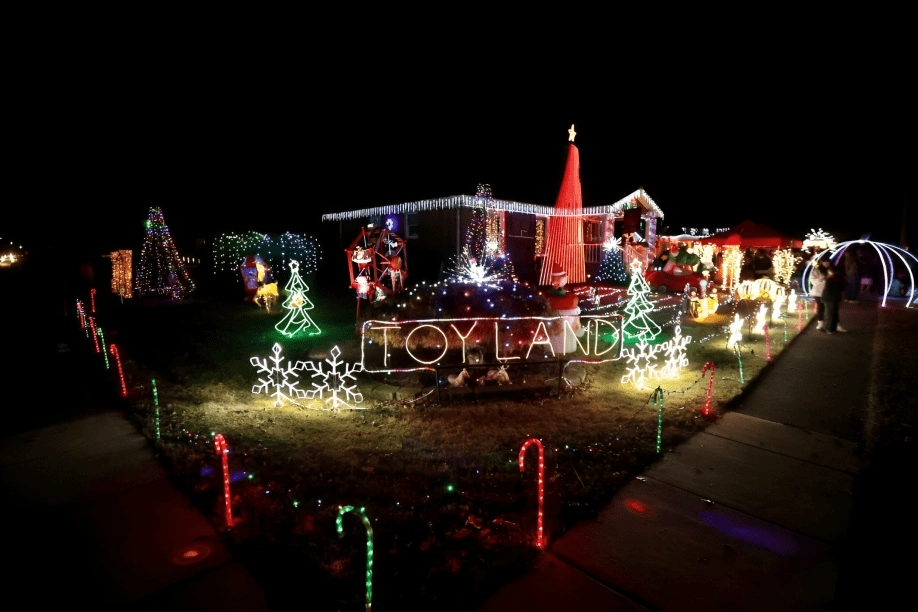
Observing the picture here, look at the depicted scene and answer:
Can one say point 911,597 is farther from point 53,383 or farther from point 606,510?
point 53,383

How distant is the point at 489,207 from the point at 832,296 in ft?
33.3

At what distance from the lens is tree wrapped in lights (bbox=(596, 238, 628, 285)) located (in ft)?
72.3

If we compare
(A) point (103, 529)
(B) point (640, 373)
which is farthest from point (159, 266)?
(B) point (640, 373)

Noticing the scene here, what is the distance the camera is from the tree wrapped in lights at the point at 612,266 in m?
22.0

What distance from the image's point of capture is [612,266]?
22.5 meters

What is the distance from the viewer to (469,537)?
378 centimetres

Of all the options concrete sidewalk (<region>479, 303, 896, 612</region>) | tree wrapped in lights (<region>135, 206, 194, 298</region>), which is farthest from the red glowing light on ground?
tree wrapped in lights (<region>135, 206, 194, 298</region>)

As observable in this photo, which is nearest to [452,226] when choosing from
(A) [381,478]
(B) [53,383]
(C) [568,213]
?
(C) [568,213]

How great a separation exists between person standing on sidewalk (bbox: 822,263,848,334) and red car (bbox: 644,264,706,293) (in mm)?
4113

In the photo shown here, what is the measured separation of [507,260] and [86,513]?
15.5 m

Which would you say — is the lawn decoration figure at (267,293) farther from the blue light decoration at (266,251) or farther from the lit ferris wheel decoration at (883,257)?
the lit ferris wheel decoration at (883,257)

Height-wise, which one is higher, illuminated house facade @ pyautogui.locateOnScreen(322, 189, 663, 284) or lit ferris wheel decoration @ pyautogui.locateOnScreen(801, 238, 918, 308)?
illuminated house facade @ pyautogui.locateOnScreen(322, 189, 663, 284)

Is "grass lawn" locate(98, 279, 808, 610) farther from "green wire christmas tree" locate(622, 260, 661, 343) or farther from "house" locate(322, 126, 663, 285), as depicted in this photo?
"house" locate(322, 126, 663, 285)

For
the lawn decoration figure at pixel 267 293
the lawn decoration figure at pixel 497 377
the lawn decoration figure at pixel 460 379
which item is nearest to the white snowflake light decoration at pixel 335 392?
the lawn decoration figure at pixel 460 379
